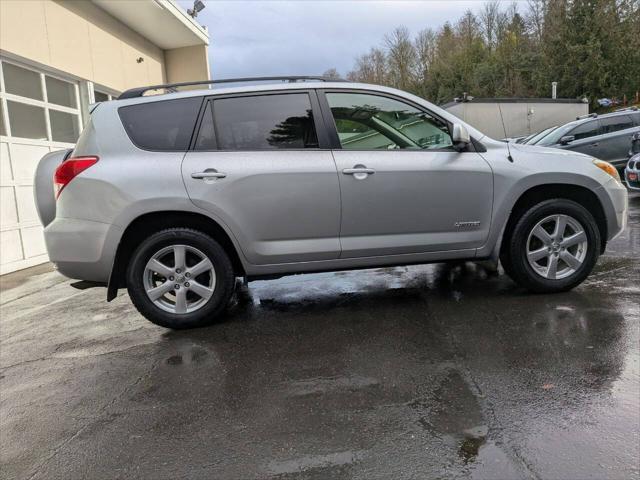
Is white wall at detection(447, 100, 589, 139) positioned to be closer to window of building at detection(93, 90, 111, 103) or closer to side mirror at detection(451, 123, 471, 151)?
window of building at detection(93, 90, 111, 103)

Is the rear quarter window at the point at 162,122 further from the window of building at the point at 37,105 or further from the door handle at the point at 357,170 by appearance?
the window of building at the point at 37,105

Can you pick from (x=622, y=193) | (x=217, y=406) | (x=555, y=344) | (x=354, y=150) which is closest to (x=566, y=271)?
(x=622, y=193)

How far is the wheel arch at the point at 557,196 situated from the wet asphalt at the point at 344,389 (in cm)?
58

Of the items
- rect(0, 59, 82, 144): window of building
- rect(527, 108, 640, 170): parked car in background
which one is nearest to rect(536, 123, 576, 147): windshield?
rect(527, 108, 640, 170): parked car in background

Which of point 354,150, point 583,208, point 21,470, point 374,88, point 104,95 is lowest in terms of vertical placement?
point 21,470

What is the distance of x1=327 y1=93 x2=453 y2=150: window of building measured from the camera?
4.19 m

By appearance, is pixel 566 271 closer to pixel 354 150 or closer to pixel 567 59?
pixel 354 150

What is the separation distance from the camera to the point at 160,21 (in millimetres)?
13586

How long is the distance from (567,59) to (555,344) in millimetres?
38317

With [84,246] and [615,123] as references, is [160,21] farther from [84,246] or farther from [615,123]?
[615,123]

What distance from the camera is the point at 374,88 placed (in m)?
4.32

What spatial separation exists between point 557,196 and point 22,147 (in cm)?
825

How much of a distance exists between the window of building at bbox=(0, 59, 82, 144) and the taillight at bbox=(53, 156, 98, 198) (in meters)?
5.27

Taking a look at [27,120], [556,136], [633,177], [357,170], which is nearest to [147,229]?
[357,170]
